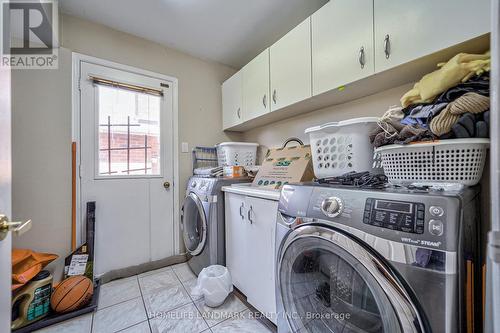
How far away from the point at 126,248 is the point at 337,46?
249 cm

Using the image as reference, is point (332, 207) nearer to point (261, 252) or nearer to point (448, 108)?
point (448, 108)

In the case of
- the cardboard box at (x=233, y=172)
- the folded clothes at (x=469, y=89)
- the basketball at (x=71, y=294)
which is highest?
the folded clothes at (x=469, y=89)

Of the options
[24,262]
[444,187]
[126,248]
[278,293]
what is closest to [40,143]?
[24,262]

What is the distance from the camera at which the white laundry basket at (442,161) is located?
0.73m

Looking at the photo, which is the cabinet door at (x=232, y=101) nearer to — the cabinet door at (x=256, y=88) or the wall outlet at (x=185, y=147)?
the cabinet door at (x=256, y=88)

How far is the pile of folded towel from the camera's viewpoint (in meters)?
0.73

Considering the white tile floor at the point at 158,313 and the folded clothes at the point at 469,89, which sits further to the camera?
the white tile floor at the point at 158,313

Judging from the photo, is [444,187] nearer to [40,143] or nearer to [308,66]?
[308,66]

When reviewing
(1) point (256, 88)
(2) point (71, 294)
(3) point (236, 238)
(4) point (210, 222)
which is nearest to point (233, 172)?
(4) point (210, 222)

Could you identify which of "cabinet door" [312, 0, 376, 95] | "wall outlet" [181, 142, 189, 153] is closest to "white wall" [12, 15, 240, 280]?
"wall outlet" [181, 142, 189, 153]

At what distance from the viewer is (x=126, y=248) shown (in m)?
1.99

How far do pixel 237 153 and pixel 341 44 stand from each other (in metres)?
1.30
